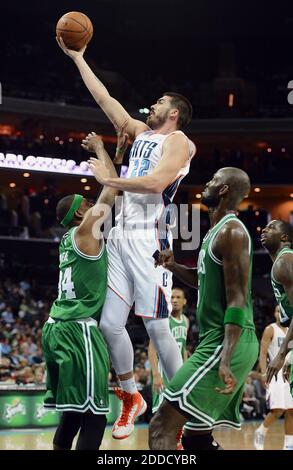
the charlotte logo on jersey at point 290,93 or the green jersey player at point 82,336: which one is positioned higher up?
the charlotte logo on jersey at point 290,93

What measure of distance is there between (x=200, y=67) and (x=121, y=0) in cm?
448

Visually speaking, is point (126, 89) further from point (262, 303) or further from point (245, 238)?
point (245, 238)

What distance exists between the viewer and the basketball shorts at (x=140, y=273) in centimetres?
607

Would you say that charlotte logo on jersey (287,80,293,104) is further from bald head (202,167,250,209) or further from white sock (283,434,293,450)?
bald head (202,167,250,209)

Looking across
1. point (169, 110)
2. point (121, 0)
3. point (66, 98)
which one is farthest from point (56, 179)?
point (169, 110)

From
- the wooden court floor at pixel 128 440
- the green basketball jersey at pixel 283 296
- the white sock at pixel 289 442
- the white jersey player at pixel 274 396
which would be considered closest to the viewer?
the green basketball jersey at pixel 283 296

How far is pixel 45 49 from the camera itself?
97.8 ft

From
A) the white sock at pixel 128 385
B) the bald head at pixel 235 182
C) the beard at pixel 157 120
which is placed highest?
the beard at pixel 157 120

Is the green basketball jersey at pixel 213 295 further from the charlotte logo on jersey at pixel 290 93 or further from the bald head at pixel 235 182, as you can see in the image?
the charlotte logo on jersey at pixel 290 93

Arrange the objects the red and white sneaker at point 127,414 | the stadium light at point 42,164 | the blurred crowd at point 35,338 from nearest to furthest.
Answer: the red and white sneaker at point 127,414
the blurred crowd at point 35,338
the stadium light at point 42,164

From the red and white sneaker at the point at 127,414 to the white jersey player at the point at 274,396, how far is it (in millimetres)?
3822

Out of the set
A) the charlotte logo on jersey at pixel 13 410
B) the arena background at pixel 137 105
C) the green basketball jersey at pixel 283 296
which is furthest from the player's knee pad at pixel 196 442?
the arena background at pixel 137 105

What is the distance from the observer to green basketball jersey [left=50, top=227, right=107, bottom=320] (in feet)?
20.4

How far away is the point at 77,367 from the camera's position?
6070 millimetres
